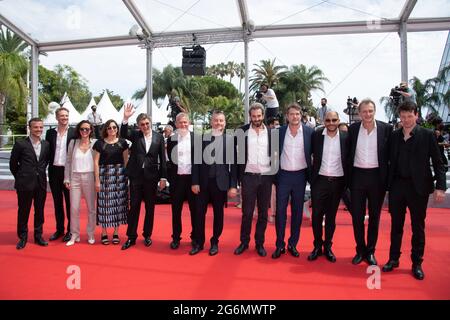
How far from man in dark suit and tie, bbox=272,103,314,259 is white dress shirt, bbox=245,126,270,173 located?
15 centimetres

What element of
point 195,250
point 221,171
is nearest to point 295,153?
point 221,171

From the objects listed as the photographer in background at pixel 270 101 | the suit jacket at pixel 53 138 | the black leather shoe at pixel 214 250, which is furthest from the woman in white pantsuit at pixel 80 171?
the photographer in background at pixel 270 101

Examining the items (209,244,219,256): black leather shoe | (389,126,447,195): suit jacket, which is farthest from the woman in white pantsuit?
(389,126,447,195): suit jacket

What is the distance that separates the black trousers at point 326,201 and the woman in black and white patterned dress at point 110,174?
2.20 meters

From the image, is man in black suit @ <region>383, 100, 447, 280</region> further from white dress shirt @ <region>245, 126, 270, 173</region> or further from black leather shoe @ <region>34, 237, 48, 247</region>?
black leather shoe @ <region>34, 237, 48, 247</region>

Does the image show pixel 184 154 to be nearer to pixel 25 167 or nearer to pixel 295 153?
pixel 295 153

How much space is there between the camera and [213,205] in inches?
155

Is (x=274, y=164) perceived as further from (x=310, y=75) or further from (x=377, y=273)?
(x=310, y=75)

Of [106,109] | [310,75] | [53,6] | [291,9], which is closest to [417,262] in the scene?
[291,9]

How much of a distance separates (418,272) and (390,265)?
9.7 inches

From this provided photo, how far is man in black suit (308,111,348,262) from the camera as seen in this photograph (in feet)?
11.9

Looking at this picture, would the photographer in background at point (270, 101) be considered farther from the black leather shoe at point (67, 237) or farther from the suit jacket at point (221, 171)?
the black leather shoe at point (67, 237)

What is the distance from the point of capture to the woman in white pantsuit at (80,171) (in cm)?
421

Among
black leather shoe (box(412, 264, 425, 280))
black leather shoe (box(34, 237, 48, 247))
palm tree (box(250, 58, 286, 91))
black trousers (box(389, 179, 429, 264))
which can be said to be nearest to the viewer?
black leather shoe (box(412, 264, 425, 280))
